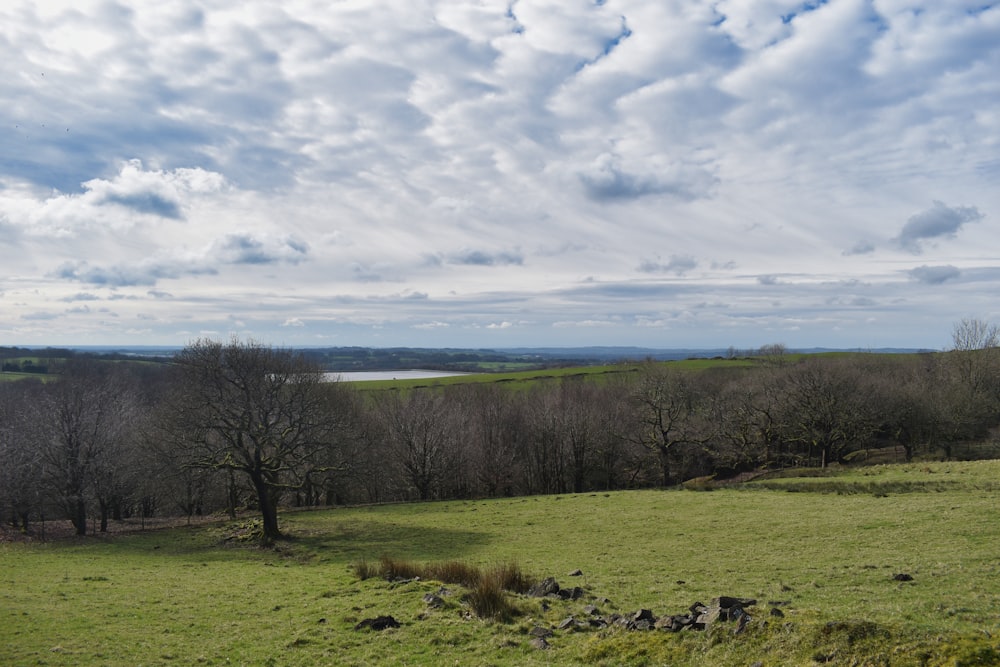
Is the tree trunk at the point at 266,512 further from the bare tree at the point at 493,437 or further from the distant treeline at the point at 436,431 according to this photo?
the bare tree at the point at 493,437

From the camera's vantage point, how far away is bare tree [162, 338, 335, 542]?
34.3 meters

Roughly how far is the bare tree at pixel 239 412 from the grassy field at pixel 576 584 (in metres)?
4.78

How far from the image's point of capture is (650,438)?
69.8m

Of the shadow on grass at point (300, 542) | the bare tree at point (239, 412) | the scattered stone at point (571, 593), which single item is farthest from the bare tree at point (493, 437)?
the scattered stone at point (571, 593)

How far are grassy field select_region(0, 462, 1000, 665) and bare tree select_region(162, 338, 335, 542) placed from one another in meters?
4.78

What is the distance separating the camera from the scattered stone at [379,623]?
1418 centimetres

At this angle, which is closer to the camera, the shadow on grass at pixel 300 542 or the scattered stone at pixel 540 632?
the scattered stone at pixel 540 632

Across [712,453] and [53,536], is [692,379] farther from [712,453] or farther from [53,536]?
[53,536]

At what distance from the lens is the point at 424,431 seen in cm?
5922

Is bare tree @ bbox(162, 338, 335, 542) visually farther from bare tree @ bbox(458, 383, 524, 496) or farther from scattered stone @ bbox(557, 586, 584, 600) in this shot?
bare tree @ bbox(458, 383, 524, 496)

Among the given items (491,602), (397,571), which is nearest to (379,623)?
(491,602)

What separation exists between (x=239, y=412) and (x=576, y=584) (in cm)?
2527

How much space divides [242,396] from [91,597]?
16311 millimetres

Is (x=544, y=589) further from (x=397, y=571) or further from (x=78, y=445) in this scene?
(x=78, y=445)
